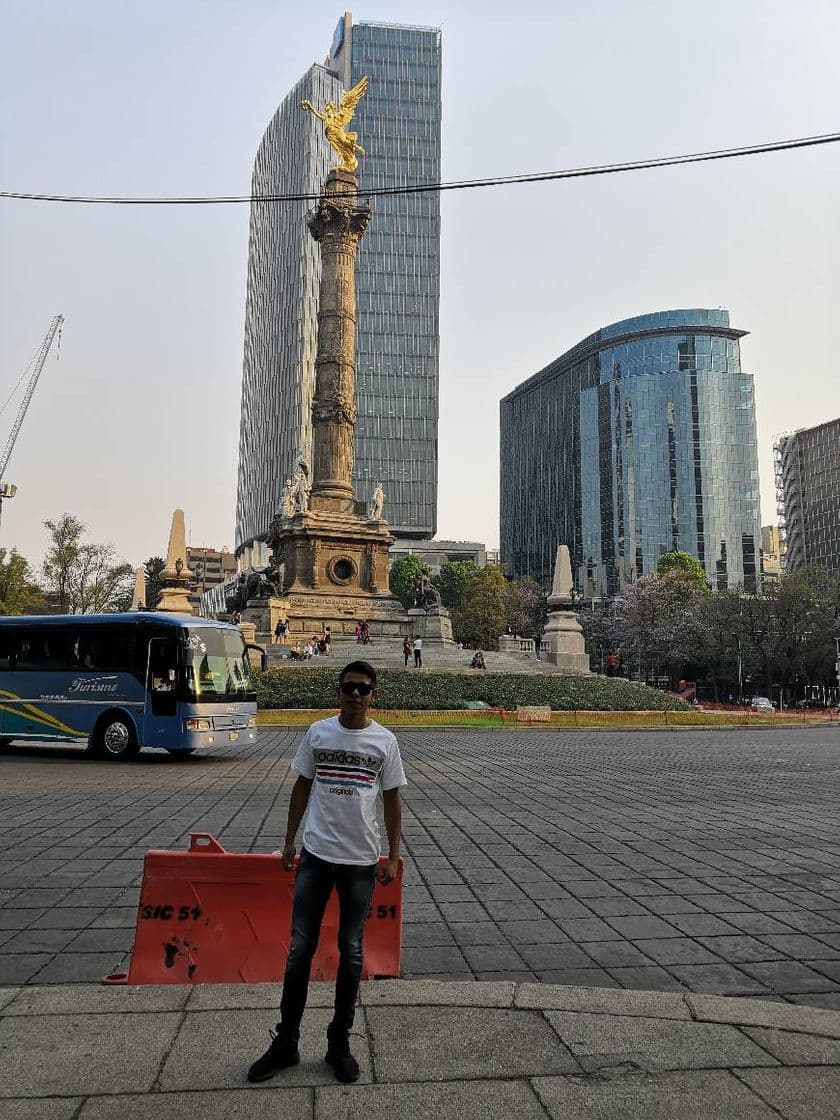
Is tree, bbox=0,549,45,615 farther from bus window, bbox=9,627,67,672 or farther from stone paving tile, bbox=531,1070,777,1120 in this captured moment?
stone paving tile, bbox=531,1070,777,1120

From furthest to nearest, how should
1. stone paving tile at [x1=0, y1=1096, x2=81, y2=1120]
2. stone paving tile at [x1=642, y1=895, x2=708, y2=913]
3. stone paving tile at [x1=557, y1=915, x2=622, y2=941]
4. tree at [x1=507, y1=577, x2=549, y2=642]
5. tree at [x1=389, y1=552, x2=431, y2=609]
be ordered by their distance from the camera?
tree at [x1=389, y1=552, x2=431, y2=609] → tree at [x1=507, y1=577, x2=549, y2=642] → stone paving tile at [x1=642, y1=895, x2=708, y2=913] → stone paving tile at [x1=557, y1=915, x2=622, y2=941] → stone paving tile at [x1=0, y1=1096, x2=81, y2=1120]

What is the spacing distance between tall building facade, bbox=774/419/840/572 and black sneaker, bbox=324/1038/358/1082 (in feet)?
389

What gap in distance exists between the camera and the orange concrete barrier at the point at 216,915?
4.22 m

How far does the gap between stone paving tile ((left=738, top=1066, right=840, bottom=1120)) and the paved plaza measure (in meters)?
1.15

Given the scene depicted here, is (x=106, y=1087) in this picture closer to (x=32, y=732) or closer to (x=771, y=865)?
(x=771, y=865)

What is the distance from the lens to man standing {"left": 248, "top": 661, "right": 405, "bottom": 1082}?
11.0 ft

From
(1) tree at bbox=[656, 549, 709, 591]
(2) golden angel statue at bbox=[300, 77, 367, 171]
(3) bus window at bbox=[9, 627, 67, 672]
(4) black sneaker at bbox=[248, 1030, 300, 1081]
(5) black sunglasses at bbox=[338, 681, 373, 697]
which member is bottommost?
(4) black sneaker at bbox=[248, 1030, 300, 1081]

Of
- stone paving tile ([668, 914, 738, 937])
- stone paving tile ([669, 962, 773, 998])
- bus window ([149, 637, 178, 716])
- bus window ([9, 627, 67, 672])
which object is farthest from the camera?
bus window ([9, 627, 67, 672])

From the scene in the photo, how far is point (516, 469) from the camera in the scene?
161 metres

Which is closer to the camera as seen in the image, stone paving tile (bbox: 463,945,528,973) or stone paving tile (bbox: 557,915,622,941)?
stone paving tile (bbox: 463,945,528,973)

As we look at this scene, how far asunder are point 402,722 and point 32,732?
11.2m

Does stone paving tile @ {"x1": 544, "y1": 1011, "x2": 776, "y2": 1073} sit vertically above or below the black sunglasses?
below

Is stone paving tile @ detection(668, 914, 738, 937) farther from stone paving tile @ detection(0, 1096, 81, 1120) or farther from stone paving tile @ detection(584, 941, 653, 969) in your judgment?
stone paving tile @ detection(0, 1096, 81, 1120)

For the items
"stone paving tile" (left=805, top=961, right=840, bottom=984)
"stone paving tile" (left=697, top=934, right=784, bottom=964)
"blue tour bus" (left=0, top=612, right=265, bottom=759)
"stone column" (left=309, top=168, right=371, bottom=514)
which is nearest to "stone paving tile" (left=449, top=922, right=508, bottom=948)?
"stone paving tile" (left=697, top=934, right=784, bottom=964)
